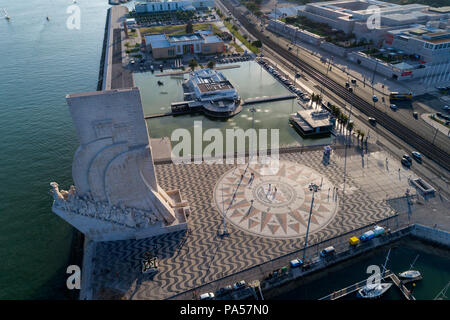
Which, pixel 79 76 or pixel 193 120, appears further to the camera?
pixel 79 76

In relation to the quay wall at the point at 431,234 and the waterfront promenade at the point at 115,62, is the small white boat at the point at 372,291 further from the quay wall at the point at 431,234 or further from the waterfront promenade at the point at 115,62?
the waterfront promenade at the point at 115,62

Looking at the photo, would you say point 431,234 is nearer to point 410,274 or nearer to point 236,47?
point 410,274

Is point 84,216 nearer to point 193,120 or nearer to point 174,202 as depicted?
point 174,202

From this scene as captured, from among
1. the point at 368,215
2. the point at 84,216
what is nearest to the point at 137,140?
the point at 84,216

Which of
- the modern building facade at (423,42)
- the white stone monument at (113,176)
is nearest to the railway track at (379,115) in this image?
the modern building facade at (423,42)

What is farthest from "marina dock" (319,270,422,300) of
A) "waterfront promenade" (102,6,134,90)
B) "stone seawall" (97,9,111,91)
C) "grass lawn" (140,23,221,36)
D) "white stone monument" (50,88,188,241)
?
"grass lawn" (140,23,221,36)

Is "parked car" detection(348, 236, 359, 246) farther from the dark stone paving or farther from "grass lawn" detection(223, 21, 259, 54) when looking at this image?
"grass lawn" detection(223, 21, 259, 54)
